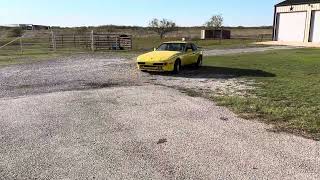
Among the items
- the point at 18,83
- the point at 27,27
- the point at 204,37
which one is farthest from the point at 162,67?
the point at 27,27

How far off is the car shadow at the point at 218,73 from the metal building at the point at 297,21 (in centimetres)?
2565

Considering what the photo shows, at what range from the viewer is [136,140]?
6.75m

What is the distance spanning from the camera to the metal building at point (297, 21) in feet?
133

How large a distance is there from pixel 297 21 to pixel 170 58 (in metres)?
30.3

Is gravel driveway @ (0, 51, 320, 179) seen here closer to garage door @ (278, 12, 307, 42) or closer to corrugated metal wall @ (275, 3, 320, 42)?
corrugated metal wall @ (275, 3, 320, 42)

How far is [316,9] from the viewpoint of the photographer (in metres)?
40.2

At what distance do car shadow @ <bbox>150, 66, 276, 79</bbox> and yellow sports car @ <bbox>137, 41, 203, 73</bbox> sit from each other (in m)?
0.35

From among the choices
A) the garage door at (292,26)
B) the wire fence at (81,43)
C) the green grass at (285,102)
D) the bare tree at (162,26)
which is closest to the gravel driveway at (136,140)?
the green grass at (285,102)


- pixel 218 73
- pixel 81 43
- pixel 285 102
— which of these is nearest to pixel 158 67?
pixel 218 73

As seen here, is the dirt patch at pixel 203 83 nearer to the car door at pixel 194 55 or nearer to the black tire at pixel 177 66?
the black tire at pixel 177 66

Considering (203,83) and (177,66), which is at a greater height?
(177,66)

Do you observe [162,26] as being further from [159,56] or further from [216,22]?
[159,56]

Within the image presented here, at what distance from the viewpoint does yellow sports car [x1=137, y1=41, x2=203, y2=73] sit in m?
16.0

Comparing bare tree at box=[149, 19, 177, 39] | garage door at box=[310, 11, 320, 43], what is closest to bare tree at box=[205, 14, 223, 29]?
bare tree at box=[149, 19, 177, 39]
